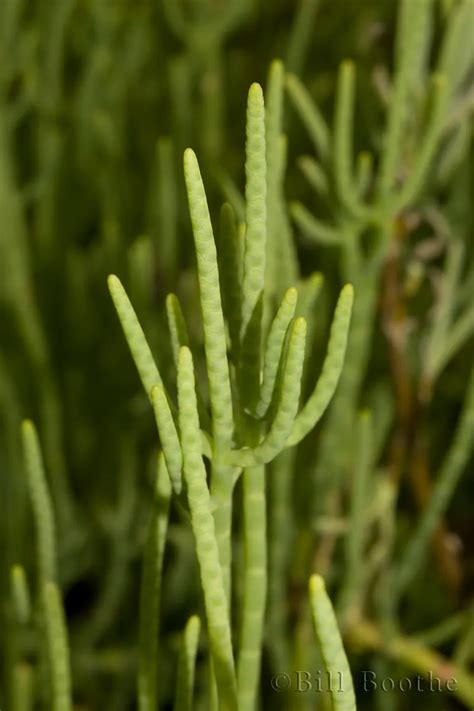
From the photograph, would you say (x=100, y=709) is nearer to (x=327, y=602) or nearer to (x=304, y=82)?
(x=327, y=602)

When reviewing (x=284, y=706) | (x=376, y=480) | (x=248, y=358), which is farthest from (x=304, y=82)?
(x=248, y=358)

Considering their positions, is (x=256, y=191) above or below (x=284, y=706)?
above

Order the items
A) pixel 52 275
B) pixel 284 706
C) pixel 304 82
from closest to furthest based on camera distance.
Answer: pixel 284 706 → pixel 52 275 → pixel 304 82

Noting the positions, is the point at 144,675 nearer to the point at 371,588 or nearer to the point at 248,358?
the point at 248,358

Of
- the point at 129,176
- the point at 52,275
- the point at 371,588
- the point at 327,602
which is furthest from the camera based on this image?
the point at 129,176

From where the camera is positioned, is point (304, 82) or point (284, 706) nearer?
point (284, 706)

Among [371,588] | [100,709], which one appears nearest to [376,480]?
[371,588]

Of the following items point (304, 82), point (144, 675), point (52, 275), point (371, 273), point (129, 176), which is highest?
point (304, 82)
